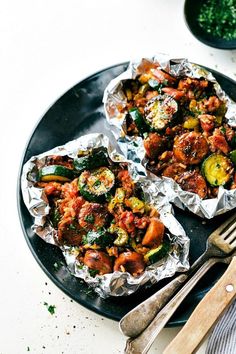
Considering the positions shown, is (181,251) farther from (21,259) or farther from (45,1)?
(45,1)

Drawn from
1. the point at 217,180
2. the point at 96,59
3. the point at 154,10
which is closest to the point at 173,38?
the point at 154,10

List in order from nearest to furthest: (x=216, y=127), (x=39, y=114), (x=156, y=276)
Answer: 1. (x=156, y=276)
2. (x=216, y=127)
3. (x=39, y=114)

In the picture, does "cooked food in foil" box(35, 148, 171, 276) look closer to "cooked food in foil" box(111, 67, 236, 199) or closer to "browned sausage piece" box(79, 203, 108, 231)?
"browned sausage piece" box(79, 203, 108, 231)

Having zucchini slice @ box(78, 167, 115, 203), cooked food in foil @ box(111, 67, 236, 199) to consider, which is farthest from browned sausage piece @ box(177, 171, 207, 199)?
zucchini slice @ box(78, 167, 115, 203)

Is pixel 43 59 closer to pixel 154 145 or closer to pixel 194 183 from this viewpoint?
pixel 154 145

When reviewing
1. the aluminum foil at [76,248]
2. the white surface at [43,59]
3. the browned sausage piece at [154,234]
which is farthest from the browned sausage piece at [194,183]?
the white surface at [43,59]
